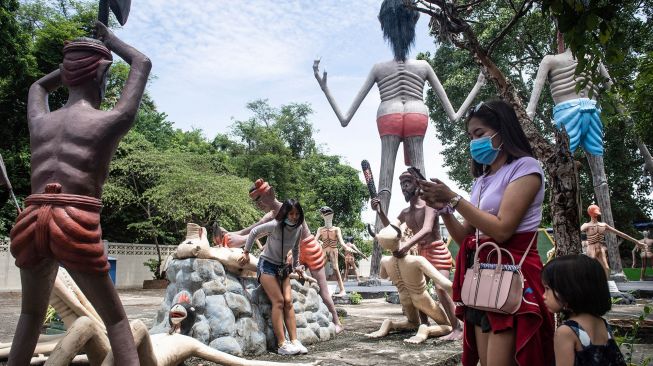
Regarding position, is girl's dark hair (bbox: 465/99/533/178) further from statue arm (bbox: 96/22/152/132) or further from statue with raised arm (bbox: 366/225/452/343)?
statue with raised arm (bbox: 366/225/452/343)

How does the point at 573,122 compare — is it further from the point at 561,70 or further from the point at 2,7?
the point at 2,7

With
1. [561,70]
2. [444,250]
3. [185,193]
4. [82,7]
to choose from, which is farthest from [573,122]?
[82,7]

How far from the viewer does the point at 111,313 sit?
264 cm

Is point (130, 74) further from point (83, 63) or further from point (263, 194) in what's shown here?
Answer: point (263, 194)

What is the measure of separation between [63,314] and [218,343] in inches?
53.8

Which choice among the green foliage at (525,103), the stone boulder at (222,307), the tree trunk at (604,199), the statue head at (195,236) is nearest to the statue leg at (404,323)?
the stone boulder at (222,307)

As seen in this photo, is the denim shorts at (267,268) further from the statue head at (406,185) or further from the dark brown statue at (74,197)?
the dark brown statue at (74,197)

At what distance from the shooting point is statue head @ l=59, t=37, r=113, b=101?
9.34ft

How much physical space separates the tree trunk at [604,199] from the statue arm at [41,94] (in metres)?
8.93

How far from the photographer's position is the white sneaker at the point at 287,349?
4.73 m

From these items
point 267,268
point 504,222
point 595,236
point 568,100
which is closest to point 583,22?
point 504,222

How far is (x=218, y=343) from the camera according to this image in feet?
14.9

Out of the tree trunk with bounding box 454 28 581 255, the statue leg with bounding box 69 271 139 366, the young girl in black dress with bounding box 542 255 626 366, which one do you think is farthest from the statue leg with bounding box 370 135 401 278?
the young girl in black dress with bounding box 542 255 626 366

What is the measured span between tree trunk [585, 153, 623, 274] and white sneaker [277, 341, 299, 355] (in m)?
7.10
